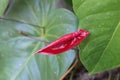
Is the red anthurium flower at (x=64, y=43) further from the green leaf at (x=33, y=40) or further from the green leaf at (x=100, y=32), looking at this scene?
the green leaf at (x=33, y=40)

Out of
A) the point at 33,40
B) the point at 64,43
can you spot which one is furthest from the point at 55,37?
the point at 64,43

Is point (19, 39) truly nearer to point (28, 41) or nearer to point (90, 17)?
point (28, 41)

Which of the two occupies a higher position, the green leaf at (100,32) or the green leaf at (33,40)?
the green leaf at (100,32)

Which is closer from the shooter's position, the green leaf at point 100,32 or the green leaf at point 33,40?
the green leaf at point 100,32

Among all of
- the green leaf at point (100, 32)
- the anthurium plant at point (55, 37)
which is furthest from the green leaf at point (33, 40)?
the green leaf at point (100, 32)

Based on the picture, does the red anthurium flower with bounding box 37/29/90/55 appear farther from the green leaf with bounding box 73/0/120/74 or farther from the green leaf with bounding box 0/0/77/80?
the green leaf with bounding box 0/0/77/80

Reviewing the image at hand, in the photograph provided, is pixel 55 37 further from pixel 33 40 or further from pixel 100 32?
pixel 100 32
